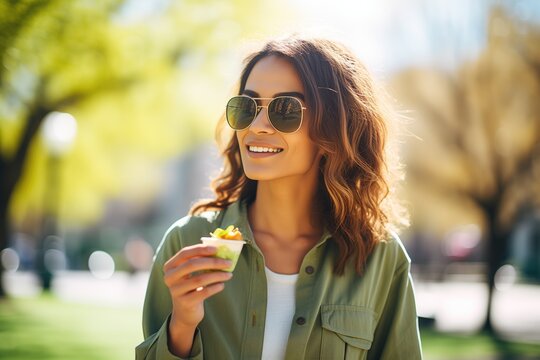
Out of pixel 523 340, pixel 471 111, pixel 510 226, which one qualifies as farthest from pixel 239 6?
pixel 523 340

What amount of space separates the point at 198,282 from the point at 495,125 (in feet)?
41.6

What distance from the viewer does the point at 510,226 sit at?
14.2m

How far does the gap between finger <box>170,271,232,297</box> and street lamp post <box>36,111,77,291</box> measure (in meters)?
13.0

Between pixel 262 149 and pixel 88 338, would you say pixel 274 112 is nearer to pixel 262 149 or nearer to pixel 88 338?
pixel 262 149

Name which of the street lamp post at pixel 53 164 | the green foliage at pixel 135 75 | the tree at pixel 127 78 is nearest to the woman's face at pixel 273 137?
the green foliage at pixel 135 75

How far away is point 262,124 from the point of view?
286cm

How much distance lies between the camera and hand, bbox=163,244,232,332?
2385 millimetres

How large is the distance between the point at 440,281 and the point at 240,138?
2389 cm

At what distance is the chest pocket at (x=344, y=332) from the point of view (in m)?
2.76

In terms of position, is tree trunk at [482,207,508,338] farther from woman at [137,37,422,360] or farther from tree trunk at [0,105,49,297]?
woman at [137,37,422,360]

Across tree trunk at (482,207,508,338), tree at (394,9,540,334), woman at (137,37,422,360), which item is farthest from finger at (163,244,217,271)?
tree trunk at (482,207,508,338)

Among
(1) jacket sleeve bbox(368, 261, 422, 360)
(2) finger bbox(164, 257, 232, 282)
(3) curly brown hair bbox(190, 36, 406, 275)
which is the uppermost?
(3) curly brown hair bbox(190, 36, 406, 275)

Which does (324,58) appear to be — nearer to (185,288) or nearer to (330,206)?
(330,206)

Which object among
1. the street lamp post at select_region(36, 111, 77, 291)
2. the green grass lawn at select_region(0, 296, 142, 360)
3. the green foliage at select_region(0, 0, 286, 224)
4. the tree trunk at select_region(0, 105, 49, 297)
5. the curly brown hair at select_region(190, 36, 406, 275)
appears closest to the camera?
the curly brown hair at select_region(190, 36, 406, 275)
